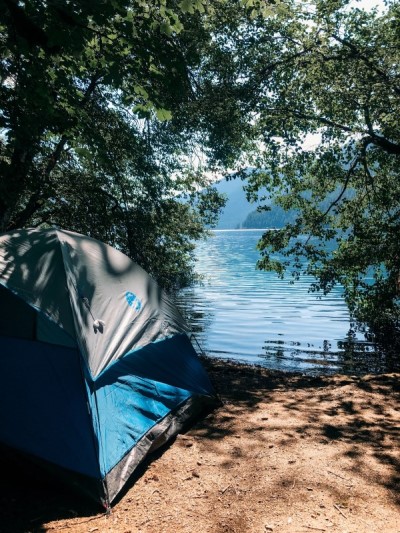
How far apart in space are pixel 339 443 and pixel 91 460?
11.8ft

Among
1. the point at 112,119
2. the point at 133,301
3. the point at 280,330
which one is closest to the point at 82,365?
the point at 133,301

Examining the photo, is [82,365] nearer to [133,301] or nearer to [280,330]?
[133,301]

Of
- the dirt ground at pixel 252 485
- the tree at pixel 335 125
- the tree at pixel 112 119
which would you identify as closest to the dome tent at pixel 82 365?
the dirt ground at pixel 252 485

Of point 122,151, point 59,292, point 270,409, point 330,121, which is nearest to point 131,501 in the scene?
point 59,292

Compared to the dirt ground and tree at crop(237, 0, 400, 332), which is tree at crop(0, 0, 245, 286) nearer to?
tree at crop(237, 0, 400, 332)

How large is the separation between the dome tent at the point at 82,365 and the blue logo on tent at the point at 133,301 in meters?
0.02

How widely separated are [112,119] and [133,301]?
9075mm

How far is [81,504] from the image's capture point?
444 cm

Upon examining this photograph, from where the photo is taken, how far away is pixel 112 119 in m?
12.9

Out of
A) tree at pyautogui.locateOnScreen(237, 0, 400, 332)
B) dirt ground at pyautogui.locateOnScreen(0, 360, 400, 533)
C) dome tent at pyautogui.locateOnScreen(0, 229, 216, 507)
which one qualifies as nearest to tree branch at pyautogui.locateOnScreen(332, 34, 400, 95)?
tree at pyautogui.locateOnScreen(237, 0, 400, 332)

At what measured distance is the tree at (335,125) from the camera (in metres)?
13.0

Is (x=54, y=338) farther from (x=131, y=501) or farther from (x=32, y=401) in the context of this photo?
(x=131, y=501)

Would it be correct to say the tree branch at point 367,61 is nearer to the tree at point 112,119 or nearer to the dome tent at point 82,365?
the tree at point 112,119

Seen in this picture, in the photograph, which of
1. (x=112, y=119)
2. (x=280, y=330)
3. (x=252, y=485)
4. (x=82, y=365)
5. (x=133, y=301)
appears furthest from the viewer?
(x=280, y=330)
